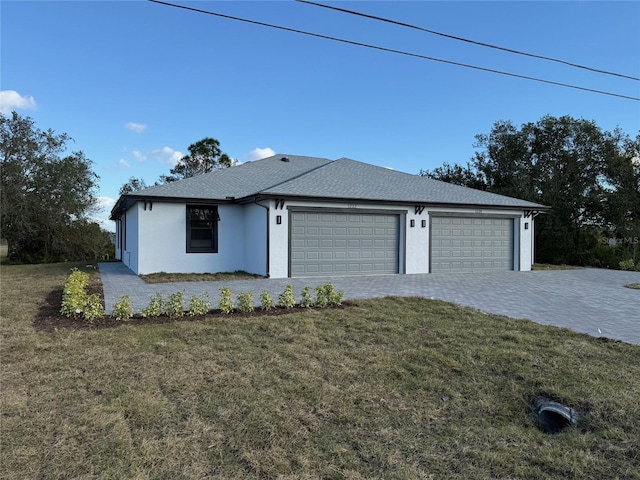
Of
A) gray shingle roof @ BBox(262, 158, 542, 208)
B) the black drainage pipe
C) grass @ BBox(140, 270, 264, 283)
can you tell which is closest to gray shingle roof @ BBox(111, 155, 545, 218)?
gray shingle roof @ BBox(262, 158, 542, 208)

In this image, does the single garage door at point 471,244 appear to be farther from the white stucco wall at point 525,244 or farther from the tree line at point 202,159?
the tree line at point 202,159

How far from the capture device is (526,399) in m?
3.42

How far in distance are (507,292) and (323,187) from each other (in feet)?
20.7

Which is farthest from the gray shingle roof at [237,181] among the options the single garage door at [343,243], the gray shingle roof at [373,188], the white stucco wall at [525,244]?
the white stucco wall at [525,244]

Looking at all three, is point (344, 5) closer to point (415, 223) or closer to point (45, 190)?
point (415, 223)

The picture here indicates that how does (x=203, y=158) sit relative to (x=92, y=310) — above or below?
above

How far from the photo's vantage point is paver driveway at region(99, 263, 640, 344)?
20.9 feet

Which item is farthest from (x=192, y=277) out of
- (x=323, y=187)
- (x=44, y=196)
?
(x=44, y=196)

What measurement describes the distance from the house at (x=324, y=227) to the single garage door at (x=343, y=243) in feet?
0.11

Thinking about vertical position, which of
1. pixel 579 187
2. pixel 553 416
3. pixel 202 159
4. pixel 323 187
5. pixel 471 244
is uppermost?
pixel 202 159

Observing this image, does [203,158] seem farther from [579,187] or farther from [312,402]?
[312,402]

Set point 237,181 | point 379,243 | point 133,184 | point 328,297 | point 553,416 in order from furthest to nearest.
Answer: point 133,184, point 237,181, point 379,243, point 328,297, point 553,416

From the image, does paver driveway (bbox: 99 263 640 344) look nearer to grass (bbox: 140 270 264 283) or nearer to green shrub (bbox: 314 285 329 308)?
grass (bbox: 140 270 264 283)

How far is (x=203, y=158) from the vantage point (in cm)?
2973
